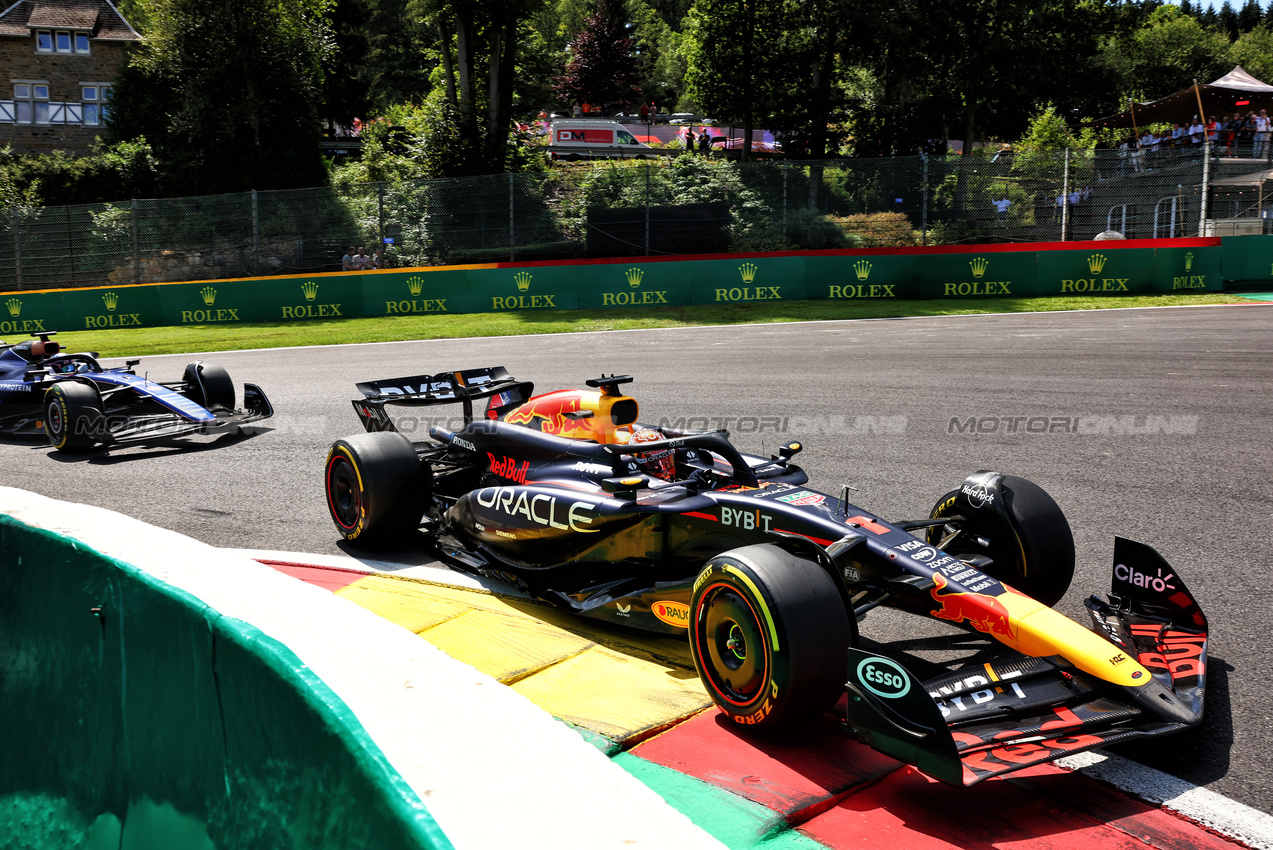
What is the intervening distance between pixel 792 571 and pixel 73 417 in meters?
7.69

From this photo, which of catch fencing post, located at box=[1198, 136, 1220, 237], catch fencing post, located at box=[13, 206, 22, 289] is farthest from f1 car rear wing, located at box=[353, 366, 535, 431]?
catch fencing post, located at box=[13, 206, 22, 289]

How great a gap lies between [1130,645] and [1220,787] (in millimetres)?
667

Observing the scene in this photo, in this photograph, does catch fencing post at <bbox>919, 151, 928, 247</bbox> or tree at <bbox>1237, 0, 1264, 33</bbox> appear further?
tree at <bbox>1237, 0, 1264, 33</bbox>

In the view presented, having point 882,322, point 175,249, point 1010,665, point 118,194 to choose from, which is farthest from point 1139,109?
point 1010,665

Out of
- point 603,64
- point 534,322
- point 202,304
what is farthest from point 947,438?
point 603,64

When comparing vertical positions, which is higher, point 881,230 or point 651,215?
point 651,215

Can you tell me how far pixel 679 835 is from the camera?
5.06 ft

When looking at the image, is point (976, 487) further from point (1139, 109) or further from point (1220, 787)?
point (1139, 109)

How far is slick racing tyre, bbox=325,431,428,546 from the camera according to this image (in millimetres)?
5801

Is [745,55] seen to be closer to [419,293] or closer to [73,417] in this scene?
[419,293]

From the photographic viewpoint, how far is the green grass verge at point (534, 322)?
59.1ft

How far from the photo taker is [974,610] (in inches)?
143

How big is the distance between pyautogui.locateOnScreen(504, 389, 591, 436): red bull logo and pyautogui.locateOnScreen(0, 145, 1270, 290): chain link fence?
53.4ft

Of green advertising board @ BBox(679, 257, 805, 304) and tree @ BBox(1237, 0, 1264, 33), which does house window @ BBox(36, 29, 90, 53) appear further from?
tree @ BBox(1237, 0, 1264, 33)
